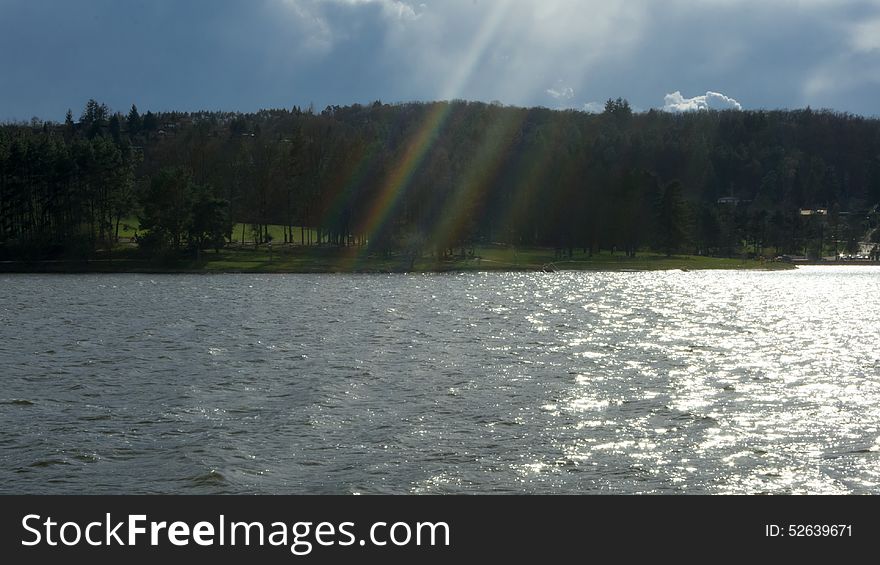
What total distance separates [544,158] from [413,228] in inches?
2227

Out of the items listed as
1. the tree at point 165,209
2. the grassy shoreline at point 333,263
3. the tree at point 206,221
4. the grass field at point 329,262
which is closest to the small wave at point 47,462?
the grassy shoreline at point 333,263

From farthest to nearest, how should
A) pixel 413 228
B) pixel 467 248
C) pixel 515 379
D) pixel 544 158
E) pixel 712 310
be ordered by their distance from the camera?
pixel 544 158 → pixel 467 248 → pixel 413 228 → pixel 712 310 → pixel 515 379

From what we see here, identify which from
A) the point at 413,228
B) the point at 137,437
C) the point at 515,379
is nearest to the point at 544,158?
the point at 413,228

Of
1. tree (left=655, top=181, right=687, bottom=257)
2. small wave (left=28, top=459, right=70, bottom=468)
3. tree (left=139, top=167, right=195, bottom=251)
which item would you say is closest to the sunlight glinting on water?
small wave (left=28, top=459, right=70, bottom=468)

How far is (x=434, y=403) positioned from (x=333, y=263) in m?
110

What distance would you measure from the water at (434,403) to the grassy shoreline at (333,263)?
217 ft

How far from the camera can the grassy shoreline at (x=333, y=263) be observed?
131 m

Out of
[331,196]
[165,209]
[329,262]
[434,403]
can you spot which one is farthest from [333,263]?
[434,403]

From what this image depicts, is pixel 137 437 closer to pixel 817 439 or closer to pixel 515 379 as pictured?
pixel 515 379

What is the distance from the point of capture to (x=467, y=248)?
550 feet

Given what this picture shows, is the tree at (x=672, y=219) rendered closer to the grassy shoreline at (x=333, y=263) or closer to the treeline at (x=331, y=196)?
the treeline at (x=331, y=196)

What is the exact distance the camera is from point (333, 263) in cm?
13900

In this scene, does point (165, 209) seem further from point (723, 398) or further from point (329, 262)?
point (723, 398)

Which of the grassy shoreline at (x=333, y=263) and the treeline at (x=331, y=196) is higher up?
the treeline at (x=331, y=196)
